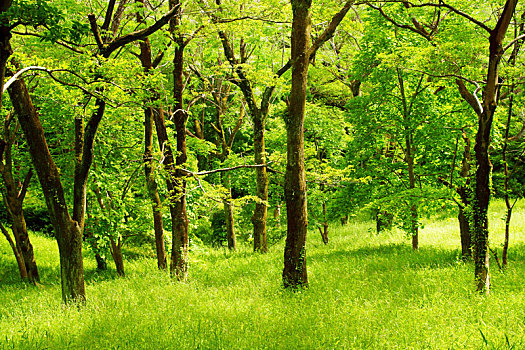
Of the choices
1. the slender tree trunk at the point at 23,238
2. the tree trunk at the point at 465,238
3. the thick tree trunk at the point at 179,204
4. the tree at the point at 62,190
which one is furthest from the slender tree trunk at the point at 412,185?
the slender tree trunk at the point at 23,238

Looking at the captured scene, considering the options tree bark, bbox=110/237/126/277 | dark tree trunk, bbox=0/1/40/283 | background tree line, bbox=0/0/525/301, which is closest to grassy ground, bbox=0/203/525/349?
background tree line, bbox=0/0/525/301

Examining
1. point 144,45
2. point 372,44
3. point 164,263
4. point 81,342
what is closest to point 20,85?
point 144,45

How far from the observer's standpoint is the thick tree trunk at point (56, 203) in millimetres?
6953

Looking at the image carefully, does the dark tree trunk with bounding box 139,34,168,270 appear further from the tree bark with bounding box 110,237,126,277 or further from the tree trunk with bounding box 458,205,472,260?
the tree trunk with bounding box 458,205,472,260

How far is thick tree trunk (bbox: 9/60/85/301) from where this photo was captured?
22.8 ft

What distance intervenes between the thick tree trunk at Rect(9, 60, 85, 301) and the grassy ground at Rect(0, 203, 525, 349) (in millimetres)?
580

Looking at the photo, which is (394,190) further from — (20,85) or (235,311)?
(20,85)

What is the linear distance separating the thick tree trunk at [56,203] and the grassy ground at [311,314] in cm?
58

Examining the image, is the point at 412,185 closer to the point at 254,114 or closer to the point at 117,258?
the point at 254,114

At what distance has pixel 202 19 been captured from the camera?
8.48m

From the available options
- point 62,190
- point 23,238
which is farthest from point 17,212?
point 62,190

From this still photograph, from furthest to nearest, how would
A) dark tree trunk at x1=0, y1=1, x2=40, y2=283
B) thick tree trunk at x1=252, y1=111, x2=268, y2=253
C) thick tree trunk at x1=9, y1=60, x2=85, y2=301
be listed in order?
thick tree trunk at x1=252, y1=111, x2=268, y2=253 → dark tree trunk at x1=0, y1=1, x2=40, y2=283 → thick tree trunk at x1=9, y1=60, x2=85, y2=301

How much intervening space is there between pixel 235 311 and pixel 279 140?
11.3 meters

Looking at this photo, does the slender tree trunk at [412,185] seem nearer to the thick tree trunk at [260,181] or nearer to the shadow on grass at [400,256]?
the shadow on grass at [400,256]
